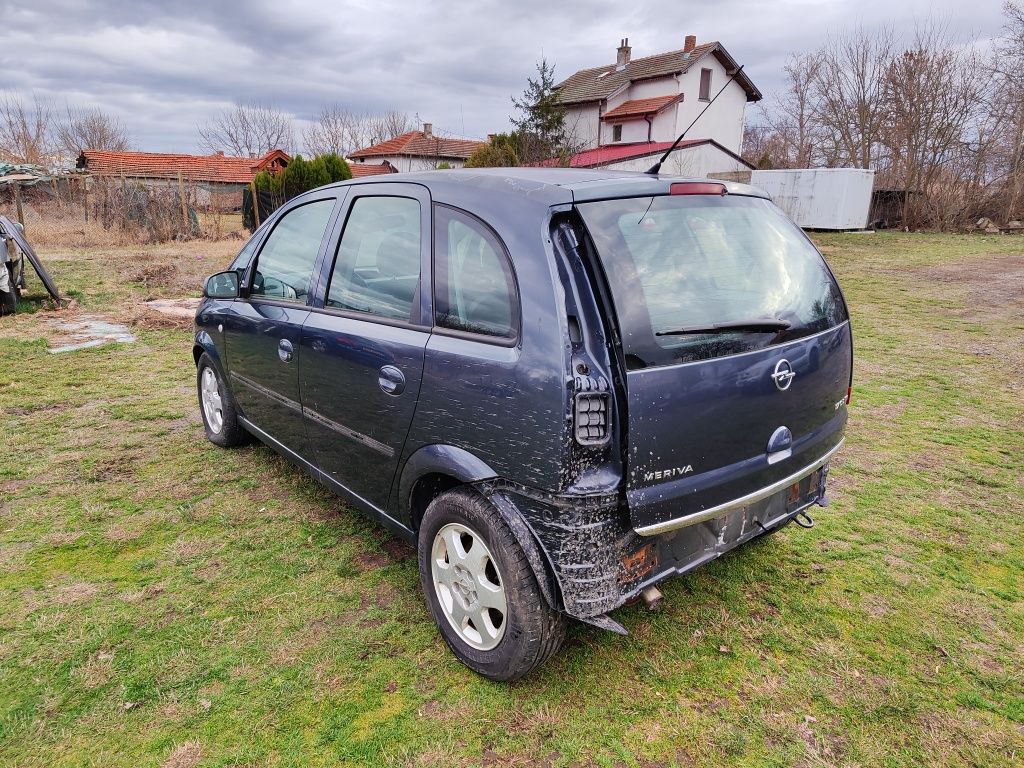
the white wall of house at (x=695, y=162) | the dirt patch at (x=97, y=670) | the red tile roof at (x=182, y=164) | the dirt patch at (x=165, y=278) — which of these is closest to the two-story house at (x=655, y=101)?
the white wall of house at (x=695, y=162)

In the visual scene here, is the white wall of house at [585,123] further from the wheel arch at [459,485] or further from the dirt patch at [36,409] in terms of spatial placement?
the wheel arch at [459,485]

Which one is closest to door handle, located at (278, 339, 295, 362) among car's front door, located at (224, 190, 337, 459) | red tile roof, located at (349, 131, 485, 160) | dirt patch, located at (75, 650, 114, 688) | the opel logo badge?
car's front door, located at (224, 190, 337, 459)

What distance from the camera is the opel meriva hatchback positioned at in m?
1.94

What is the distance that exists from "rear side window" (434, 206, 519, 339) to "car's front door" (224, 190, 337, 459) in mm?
974

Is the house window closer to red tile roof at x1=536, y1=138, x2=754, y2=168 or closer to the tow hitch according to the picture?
red tile roof at x1=536, y1=138, x2=754, y2=168

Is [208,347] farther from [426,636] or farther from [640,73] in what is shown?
[640,73]

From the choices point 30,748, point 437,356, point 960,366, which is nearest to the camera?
point 30,748

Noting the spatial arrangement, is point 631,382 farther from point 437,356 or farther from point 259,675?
point 259,675

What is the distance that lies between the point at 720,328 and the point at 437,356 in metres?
0.98

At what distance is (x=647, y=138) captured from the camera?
32469mm

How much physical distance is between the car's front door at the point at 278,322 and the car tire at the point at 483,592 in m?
1.18

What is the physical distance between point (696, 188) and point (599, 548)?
54.0 inches

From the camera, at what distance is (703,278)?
2.18 meters

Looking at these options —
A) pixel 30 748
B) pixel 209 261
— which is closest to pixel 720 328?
pixel 30 748
